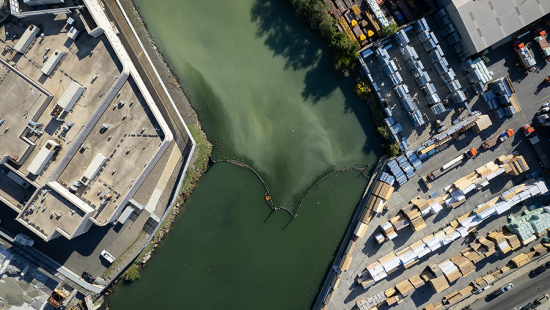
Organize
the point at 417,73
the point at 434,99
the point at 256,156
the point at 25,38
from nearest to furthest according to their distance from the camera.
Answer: the point at 25,38
the point at 434,99
the point at 417,73
the point at 256,156

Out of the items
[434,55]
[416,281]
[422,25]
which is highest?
[422,25]

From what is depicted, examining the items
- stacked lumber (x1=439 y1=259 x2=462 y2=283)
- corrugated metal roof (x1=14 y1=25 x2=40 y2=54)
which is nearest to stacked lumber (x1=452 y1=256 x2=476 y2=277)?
stacked lumber (x1=439 y1=259 x2=462 y2=283)

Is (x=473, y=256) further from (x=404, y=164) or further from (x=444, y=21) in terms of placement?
(x=444, y=21)

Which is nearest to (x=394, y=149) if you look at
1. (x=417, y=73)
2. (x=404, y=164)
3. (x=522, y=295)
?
(x=404, y=164)

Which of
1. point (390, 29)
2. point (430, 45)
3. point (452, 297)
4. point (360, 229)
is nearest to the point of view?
point (390, 29)

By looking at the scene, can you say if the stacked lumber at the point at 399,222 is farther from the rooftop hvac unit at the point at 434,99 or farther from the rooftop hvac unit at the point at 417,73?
the rooftop hvac unit at the point at 417,73

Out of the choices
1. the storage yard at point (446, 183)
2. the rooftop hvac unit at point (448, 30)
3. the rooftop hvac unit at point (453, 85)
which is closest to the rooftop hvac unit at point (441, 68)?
the storage yard at point (446, 183)

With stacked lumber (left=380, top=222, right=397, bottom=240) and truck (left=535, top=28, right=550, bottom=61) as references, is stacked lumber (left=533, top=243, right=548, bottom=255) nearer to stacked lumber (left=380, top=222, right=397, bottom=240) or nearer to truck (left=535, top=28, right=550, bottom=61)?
stacked lumber (left=380, top=222, right=397, bottom=240)
